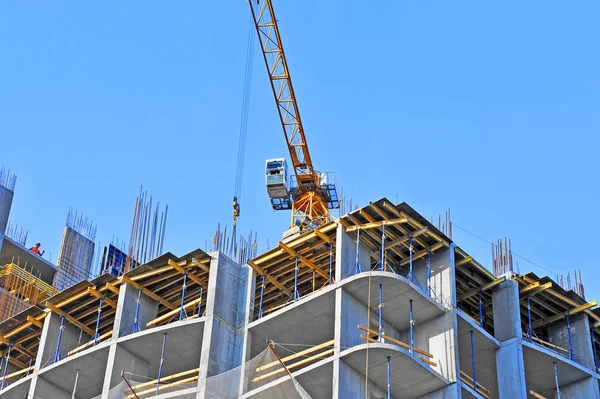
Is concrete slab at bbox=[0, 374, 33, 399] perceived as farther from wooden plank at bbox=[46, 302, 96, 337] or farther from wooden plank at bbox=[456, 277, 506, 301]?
wooden plank at bbox=[456, 277, 506, 301]

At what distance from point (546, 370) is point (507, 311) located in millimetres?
2850

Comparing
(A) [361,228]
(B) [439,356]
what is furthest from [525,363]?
(A) [361,228]

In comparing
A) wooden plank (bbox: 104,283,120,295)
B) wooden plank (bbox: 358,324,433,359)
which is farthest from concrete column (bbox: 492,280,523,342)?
wooden plank (bbox: 104,283,120,295)

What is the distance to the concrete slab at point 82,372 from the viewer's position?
1587 inches

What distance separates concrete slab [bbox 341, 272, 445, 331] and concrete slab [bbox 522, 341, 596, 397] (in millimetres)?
Answer: 4163

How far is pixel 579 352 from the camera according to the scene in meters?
41.7

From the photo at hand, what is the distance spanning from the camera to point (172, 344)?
129 feet

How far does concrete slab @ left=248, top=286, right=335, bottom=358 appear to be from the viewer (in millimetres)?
37531

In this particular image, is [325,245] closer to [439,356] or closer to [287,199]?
[439,356]

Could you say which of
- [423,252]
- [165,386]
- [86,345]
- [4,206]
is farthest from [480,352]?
[4,206]

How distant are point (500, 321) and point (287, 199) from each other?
88.4ft

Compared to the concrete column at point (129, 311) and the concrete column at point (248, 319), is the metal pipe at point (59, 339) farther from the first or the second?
the concrete column at point (248, 319)

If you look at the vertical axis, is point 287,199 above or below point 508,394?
above

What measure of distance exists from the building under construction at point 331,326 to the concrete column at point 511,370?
4 cm
